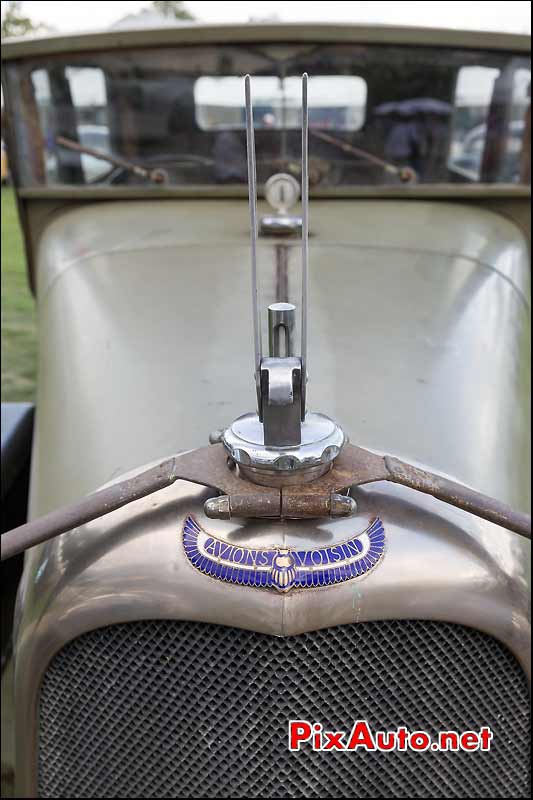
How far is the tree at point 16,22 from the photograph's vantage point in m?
2.76

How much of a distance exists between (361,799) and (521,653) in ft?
1.33

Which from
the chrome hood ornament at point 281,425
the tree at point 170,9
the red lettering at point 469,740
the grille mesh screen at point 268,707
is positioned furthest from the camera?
the tree at point 170,9

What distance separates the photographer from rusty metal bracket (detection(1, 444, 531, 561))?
45.6 inches

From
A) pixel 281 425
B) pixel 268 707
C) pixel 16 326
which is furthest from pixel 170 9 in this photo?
pixel 16 326

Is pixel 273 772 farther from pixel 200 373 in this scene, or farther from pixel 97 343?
pixel 97 343

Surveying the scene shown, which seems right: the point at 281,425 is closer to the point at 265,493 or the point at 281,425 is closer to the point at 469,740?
the point at 265,493

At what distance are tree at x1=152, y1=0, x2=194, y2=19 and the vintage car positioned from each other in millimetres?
148

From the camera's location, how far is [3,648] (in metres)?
2.51

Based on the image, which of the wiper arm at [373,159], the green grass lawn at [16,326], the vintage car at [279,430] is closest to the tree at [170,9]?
the vintage car at [279,430]

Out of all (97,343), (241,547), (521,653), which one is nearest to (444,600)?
(521,653)

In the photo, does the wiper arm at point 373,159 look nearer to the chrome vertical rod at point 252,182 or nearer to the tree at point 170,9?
the tree at point 170,9

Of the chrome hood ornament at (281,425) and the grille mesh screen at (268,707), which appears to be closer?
the chrome hood ornament at (281,425)

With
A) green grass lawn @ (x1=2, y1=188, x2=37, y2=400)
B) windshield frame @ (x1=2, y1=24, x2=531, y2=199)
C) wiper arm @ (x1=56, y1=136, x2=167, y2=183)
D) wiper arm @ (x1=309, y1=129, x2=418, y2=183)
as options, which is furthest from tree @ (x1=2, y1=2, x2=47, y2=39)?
green grass lawn @ (x1=2, y1=188, x2=37, y2=400)

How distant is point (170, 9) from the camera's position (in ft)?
8.38
